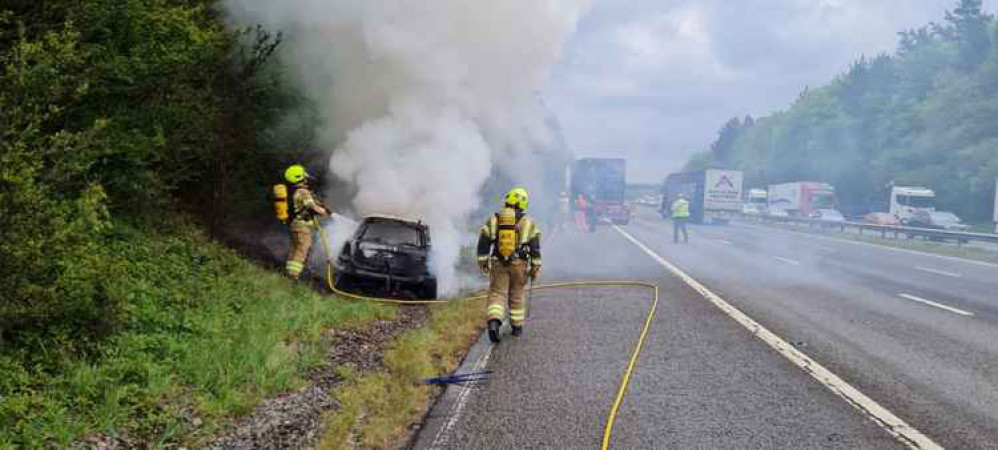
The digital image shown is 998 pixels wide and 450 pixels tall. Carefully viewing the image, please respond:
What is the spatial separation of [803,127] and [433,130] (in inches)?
2993

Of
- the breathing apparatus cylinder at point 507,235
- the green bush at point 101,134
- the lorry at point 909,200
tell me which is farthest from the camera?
the lorry at point 909,200

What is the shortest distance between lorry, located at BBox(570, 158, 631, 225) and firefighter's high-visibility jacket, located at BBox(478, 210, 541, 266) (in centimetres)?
3101

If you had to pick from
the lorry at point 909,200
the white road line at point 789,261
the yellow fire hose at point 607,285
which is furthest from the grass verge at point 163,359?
the lorry at point 909,200

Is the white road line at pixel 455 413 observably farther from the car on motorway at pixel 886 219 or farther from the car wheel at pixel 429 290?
the car on motorway at pixel 886 219

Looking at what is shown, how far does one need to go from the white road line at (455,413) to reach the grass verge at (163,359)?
126cm

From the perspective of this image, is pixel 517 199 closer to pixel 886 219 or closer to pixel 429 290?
pixel 429 290

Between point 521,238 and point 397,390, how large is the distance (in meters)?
2.83

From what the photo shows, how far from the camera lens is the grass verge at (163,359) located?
4.25 metres

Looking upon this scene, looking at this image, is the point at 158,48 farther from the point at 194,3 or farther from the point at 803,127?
the point at 803,127

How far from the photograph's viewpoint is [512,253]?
315 inches

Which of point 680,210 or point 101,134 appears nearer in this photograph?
point 101,134

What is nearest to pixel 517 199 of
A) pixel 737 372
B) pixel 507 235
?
pixel 507 235

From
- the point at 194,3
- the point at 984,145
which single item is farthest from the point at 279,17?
the point at 984,145

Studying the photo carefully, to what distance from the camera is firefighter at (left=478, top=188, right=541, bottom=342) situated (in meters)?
8.02
